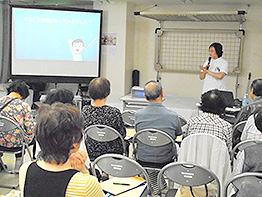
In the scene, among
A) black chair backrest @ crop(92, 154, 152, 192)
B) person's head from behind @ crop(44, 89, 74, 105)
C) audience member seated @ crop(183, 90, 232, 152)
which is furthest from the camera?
person's head from behind @ crop(44, 89, 74, 105)

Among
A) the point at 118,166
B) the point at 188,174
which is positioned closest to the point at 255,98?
the point at 188,174

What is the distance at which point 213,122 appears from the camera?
2891 mm

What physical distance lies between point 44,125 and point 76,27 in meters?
5.27

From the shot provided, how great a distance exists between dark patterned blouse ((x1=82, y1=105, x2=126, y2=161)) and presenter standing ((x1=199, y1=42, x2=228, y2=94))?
2.45 meters

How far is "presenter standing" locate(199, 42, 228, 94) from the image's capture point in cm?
520

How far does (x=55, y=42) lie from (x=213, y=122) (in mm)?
4412

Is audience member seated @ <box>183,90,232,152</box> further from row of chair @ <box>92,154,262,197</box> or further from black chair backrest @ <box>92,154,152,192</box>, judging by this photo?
black chair backrest @ <box>92,154,152,192</box>

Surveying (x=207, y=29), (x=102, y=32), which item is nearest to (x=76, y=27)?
(x=102, y=32)

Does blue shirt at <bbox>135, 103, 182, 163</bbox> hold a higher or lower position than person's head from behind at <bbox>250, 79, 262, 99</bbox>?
lower

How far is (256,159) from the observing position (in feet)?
6.97

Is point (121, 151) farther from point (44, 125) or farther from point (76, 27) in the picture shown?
point (76, 27)

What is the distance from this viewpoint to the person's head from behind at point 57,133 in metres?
1.52

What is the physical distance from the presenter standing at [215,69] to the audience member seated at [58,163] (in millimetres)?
3953

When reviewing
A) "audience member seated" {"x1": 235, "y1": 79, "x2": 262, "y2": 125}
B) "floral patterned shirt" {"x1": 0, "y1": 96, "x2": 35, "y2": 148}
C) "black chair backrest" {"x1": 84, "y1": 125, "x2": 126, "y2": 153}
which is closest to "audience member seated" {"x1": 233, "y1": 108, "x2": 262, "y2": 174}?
"black chair backrest" {"x1": 84, "y1": 125, "x2": 126, "y2": 153}
